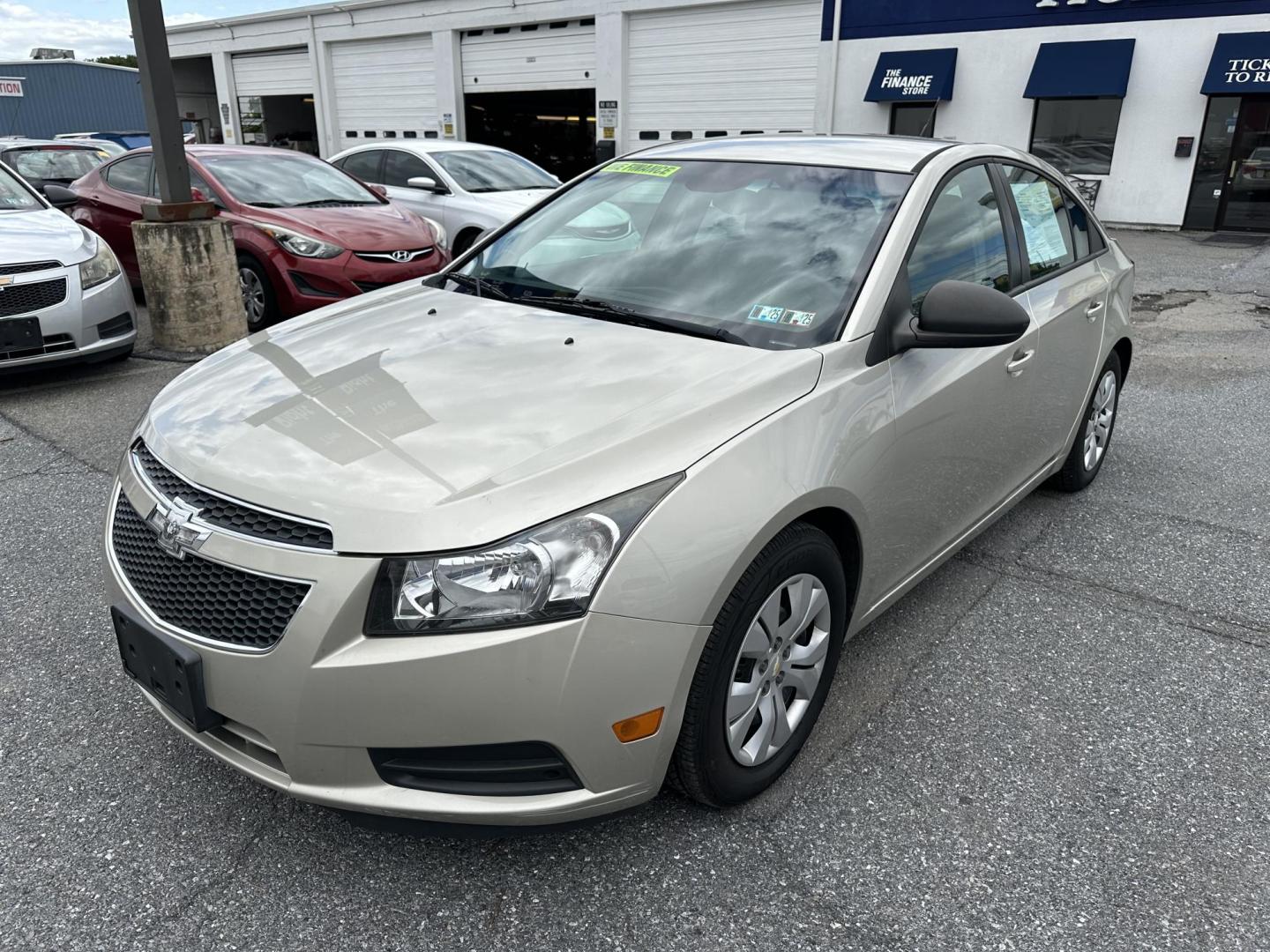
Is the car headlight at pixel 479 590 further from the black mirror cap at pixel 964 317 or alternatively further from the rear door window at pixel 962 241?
the rear door window at pixel 962 241

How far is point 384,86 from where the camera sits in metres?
27.7

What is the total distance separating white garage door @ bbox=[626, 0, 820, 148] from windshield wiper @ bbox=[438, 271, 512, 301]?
17897 millimetres

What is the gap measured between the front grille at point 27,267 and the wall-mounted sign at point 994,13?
17.1 metres

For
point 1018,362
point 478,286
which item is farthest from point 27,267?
point 1018,362

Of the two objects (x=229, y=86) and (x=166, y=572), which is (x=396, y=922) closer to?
(x=166, y=572)

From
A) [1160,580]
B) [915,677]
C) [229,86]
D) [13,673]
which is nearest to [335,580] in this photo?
[13,673]

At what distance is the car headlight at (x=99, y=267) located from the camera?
20.1 feet

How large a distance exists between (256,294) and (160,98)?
5.01 feet

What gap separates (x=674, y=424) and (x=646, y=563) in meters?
0.38

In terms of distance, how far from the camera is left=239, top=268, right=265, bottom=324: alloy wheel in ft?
24.6

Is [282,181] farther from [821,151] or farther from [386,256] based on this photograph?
[821,151]

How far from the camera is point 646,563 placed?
197cm

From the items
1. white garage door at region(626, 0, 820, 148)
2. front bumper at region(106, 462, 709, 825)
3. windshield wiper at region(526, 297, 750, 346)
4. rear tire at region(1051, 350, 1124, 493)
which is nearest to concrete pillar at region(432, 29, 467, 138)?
white garage door at region(626, 0, 820, 148)

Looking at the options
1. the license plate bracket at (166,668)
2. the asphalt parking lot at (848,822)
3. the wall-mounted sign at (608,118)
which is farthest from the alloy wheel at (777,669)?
the wall-mounted sign at (608,118)
